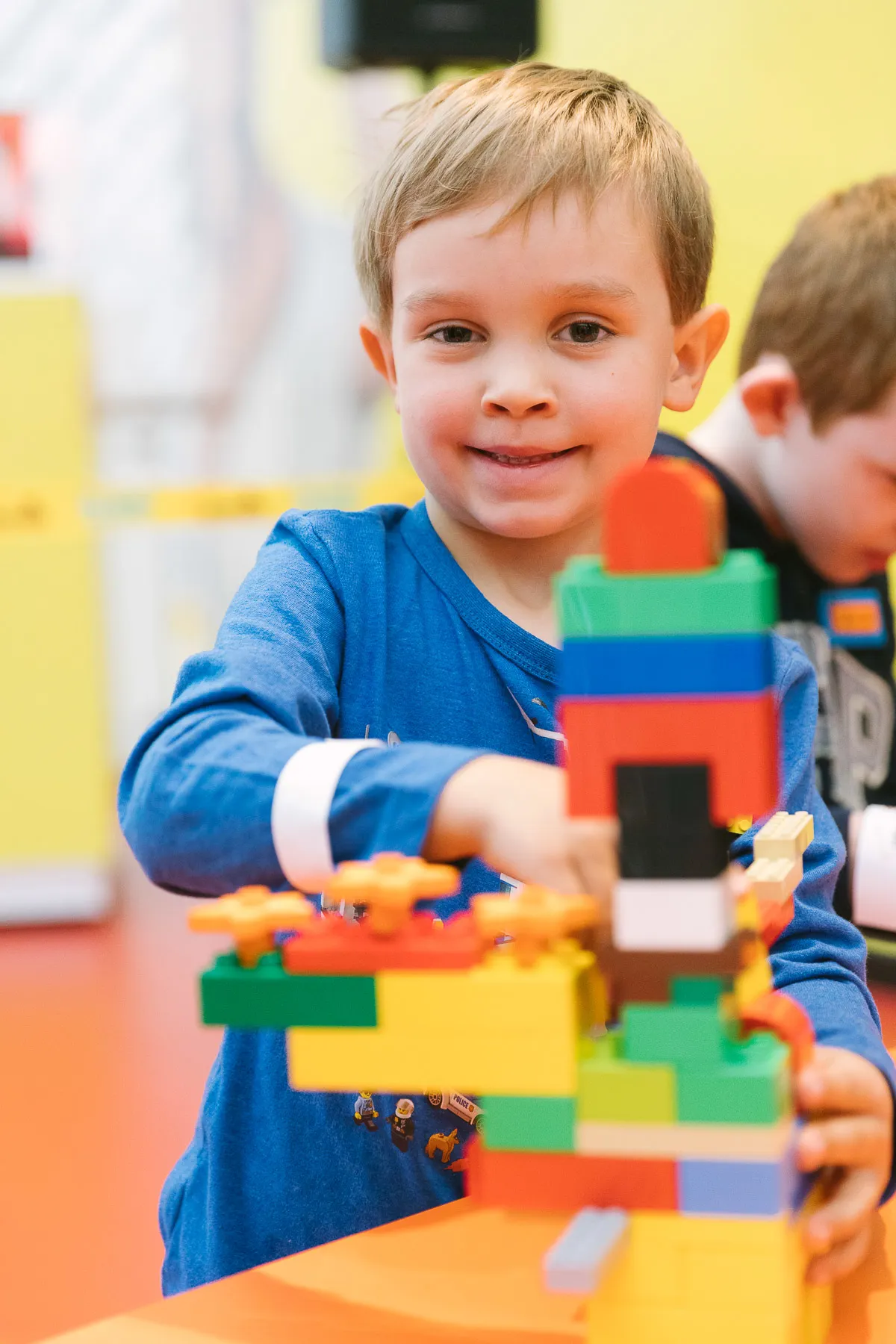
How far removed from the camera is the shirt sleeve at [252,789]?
49 cm

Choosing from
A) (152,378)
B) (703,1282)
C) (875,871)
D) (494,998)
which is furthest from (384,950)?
(152,378)

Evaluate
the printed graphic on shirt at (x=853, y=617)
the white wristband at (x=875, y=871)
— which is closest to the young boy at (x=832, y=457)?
the printed graphic on shirt at (x=853, y=617)

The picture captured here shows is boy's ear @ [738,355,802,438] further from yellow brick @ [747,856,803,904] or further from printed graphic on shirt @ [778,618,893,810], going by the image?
→ yellow brick @ [747,856,803,904]

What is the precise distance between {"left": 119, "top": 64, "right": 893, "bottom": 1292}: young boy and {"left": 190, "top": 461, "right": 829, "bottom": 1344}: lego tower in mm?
108

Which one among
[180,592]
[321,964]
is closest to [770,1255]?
[321,964]

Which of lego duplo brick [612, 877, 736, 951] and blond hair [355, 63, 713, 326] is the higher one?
blond hair [355, 63, 713, 326]

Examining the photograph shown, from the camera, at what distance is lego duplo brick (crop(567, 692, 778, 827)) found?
0.43 m

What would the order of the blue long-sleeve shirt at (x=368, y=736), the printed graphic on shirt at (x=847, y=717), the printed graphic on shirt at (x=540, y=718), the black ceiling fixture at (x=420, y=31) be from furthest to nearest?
the black ceiling fixture at (x=420, y=31) < the printed graphic on shirt at (x=847, y=717) < the printed graphic on shirt at (x=540, y=718) < the blue long-sleeve shirt at (x=368, y=736)

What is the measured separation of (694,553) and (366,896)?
0.14m

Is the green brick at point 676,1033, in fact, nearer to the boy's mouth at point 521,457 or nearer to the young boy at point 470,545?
the young boy at point 470,545

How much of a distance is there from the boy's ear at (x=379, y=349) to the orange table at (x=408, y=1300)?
50 cm

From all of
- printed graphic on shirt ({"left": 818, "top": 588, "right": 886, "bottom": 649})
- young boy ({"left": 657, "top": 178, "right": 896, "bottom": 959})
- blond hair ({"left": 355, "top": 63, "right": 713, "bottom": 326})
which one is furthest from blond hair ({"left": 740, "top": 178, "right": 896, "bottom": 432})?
blond hair ({"left": 355, "top": 63, "right": 713, "bottom": 326})

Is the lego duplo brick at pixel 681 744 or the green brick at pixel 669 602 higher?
the green brick at pixel 669 602

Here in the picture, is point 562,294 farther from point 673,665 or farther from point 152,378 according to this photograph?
point 152,378
